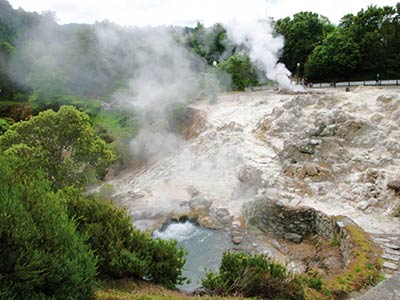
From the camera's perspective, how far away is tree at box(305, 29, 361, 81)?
27.2 metres

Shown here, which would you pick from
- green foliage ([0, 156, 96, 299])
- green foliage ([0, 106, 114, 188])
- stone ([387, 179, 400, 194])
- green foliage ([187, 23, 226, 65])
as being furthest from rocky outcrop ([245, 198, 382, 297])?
green foliage ([187, 23, 226, 65])

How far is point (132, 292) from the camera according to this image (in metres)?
5.34

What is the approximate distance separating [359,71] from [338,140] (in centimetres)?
1731

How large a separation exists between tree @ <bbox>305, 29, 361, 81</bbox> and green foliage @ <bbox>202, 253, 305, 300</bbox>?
24.7 m

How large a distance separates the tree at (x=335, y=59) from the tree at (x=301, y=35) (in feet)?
12.4

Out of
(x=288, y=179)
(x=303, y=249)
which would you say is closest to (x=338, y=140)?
(x=288, y=179)

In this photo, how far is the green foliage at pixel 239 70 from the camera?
26.2 metres

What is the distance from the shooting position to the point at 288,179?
1292cm

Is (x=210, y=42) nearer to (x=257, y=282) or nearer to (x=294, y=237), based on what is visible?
(x=294, y=237)

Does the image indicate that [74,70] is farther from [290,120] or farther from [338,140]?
[338,140]

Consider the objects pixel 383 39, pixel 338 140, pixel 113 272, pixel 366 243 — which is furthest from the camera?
pixel 383 39

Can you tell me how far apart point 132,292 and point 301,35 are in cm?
3213

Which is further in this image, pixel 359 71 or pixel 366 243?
pixel 359 71

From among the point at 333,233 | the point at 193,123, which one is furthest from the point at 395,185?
the point at 193,123
